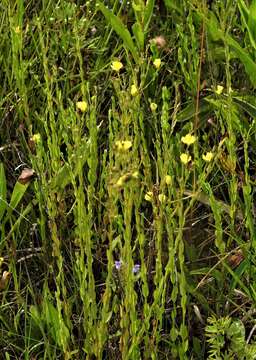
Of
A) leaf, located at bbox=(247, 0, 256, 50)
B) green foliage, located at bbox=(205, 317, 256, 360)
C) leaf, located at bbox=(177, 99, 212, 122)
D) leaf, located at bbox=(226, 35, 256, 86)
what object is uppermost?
leaf, located at bbox=(247, 0, 256, 50)

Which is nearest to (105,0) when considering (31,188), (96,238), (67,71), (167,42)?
(167,42)

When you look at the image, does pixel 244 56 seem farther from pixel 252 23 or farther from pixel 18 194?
pixel 18 194

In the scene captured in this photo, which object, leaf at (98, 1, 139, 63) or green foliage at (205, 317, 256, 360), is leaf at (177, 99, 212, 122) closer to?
leaf at (98, 1, 139, 63)

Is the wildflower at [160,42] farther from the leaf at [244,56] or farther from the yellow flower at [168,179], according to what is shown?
the yellow flower at [168,179]

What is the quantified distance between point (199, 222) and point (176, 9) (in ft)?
2.08

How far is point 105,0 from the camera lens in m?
2.54

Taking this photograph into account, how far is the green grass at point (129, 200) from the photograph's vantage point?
57.4 inches

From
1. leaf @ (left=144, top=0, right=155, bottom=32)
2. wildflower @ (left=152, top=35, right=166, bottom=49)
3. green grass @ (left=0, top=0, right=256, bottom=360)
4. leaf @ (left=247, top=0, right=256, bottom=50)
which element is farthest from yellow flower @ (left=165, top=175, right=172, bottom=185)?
wildflower @ (left=152, top=35, right=166, bottom=49)

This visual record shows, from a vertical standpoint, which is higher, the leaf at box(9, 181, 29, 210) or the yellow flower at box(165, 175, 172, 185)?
the yellow flower at box(165, 175, 172, 185)

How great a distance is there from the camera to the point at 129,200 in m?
1.35

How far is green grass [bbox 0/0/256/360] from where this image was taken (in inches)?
57.4

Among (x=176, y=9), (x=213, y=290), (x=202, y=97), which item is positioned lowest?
(x=213, y=290)

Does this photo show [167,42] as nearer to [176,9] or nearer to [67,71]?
[176,9]

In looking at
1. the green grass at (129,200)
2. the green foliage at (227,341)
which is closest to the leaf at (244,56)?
the green grass at (129,200)
